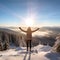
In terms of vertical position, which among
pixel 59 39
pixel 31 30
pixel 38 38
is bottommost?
pixel 38 38

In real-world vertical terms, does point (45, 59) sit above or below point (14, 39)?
above

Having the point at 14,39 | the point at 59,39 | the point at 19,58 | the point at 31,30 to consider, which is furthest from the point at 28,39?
the point at 14,39

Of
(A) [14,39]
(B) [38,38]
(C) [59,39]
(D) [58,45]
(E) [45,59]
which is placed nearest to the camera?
(E) [45,59]

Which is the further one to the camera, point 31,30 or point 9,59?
point 31,30

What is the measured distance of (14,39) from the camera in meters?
122

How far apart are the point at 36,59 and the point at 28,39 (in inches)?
225

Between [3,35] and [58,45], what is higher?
[58,45]

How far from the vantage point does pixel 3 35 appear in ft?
419

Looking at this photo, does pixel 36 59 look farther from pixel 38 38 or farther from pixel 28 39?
pixel 38 38

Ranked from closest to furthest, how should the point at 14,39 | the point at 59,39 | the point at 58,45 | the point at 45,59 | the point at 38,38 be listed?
the point at 45,59 < the point at 58,45 < the point at 59,39 < the point at 14,39 < the point at 38,38

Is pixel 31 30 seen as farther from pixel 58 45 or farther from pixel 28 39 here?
pixel 58 45

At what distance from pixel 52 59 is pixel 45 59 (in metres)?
0.54

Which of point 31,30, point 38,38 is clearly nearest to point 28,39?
point 31,30

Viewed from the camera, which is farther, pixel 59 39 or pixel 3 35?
pixel 3 35
